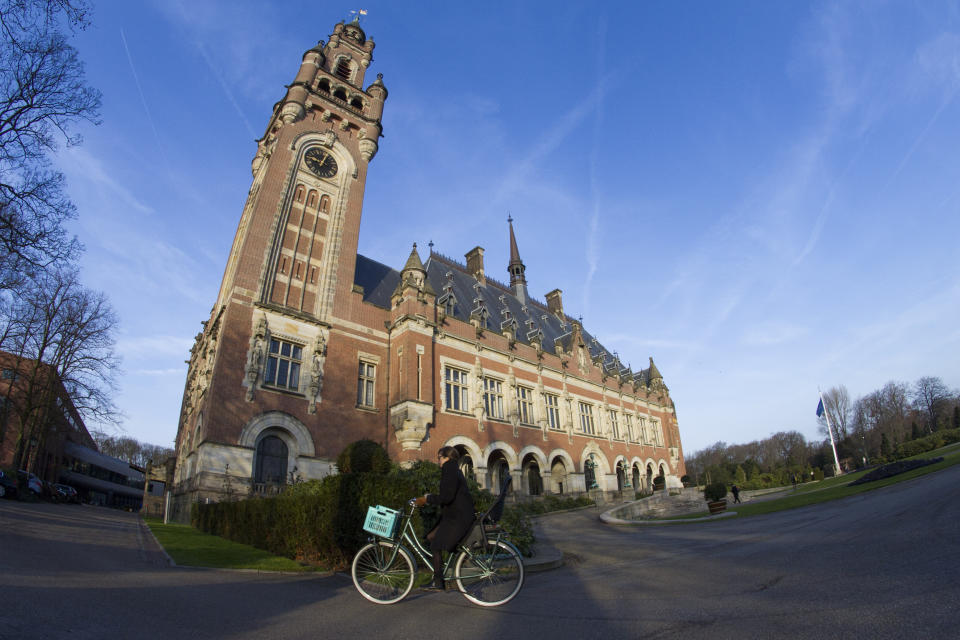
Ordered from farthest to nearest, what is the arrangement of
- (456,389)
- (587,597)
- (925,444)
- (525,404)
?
(925,444) < (525,404) < (456,389) < (587,597)

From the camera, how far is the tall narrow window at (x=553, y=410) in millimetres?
34344

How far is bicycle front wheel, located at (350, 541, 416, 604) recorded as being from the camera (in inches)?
249

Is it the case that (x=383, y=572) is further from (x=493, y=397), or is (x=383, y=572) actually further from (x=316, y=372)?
(x=493, y=397)

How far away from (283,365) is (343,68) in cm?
2320

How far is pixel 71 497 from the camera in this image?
3828 centimetres

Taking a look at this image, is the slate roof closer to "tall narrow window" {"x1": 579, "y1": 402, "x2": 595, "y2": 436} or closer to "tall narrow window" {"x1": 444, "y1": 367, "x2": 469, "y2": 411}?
"tall narrow window" {"x1": 444, "y1": 367, "x2": 469, "y2": 411}

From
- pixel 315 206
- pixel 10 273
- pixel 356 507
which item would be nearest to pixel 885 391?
pixel 315 206

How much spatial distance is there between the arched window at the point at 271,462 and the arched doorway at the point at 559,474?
59.3ft

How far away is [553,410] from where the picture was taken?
3516cm

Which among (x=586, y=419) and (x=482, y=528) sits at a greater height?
(x=586, y=419)

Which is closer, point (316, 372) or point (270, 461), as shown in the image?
point (270, 461)

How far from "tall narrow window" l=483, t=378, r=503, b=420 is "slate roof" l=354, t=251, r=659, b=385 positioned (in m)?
4.43

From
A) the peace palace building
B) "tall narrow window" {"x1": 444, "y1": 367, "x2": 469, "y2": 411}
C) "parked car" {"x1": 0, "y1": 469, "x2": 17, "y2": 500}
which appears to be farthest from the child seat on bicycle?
"parked car" {"x1": 0, "y1": 469, "x2": 17, "y2": 500}

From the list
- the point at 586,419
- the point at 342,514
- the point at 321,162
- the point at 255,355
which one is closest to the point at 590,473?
the point at 586,419
